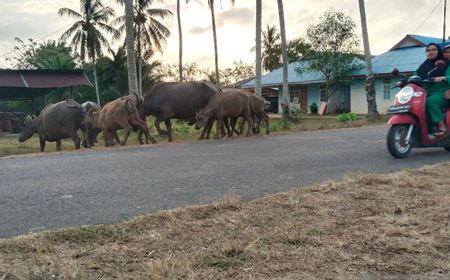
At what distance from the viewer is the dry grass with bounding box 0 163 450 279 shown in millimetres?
2996

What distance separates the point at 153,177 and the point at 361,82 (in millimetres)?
31867

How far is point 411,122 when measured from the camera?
7.97 metres

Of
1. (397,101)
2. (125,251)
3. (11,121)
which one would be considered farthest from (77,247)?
(11,121)

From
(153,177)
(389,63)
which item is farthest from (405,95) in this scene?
(389,63)

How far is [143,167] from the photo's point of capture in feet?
24.2

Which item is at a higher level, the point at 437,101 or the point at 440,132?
the point at 437,101

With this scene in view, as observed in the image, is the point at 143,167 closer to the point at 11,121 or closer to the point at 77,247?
the point at 77,247

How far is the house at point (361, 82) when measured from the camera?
33.6 metres

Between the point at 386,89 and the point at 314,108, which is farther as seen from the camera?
the point at 314,108

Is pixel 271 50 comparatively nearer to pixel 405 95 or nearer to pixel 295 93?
pixel 295 93

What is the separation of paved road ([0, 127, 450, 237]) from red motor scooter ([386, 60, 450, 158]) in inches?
9.4

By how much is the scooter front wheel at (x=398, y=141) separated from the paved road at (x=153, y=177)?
14cm

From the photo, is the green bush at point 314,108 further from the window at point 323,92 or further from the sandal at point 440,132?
the sandal at point 440,132

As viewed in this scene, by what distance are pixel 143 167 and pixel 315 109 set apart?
3297 cm
